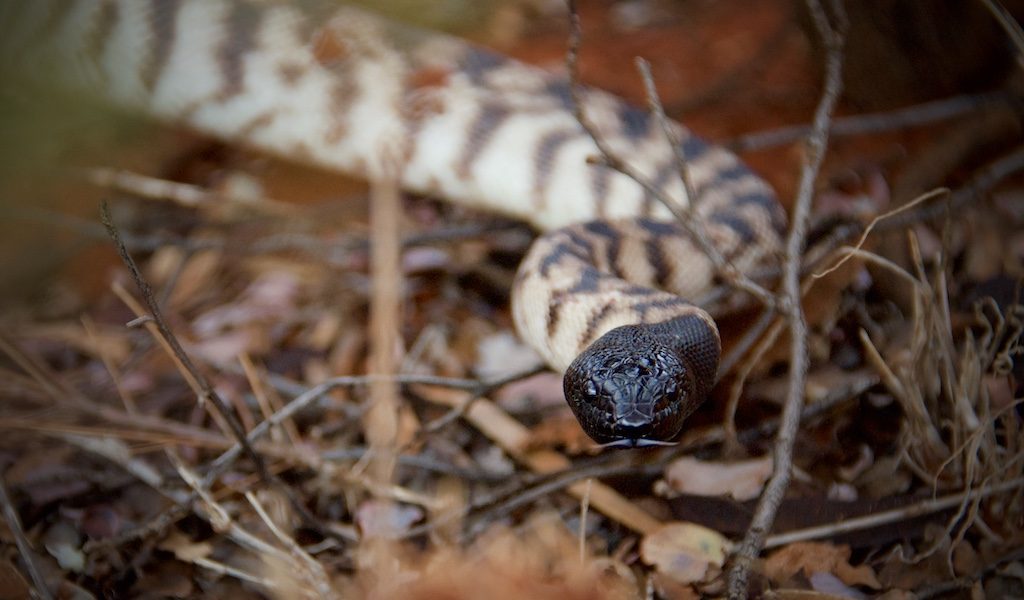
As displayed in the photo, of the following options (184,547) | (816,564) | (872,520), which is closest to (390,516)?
(184,547)

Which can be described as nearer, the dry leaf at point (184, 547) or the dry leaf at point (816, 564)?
the dry leaf at point (816, 564)

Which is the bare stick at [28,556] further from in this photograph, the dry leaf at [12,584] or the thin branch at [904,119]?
the thin branch at [904,119]

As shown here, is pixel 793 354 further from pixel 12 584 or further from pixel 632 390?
pixel 12 584

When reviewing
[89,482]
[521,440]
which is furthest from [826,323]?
[89,482]

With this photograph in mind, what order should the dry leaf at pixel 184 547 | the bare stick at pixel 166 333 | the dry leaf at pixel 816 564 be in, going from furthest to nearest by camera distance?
1. the dry leaf at pixel 184 547
2. the dry leaf at pixel 816 564
3. the bare stick at pixel 166 333

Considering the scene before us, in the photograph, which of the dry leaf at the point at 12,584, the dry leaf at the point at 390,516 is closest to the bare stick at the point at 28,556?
the dry leaf at the point at 12,584

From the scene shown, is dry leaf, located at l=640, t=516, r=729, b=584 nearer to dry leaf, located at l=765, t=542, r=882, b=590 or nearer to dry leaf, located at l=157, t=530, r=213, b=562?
dry leaf, located at l=765, t=542, r=882, b=590

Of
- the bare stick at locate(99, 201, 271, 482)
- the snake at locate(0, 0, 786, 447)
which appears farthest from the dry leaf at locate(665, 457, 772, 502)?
the snake at locate(0, 0, 786, 447)
